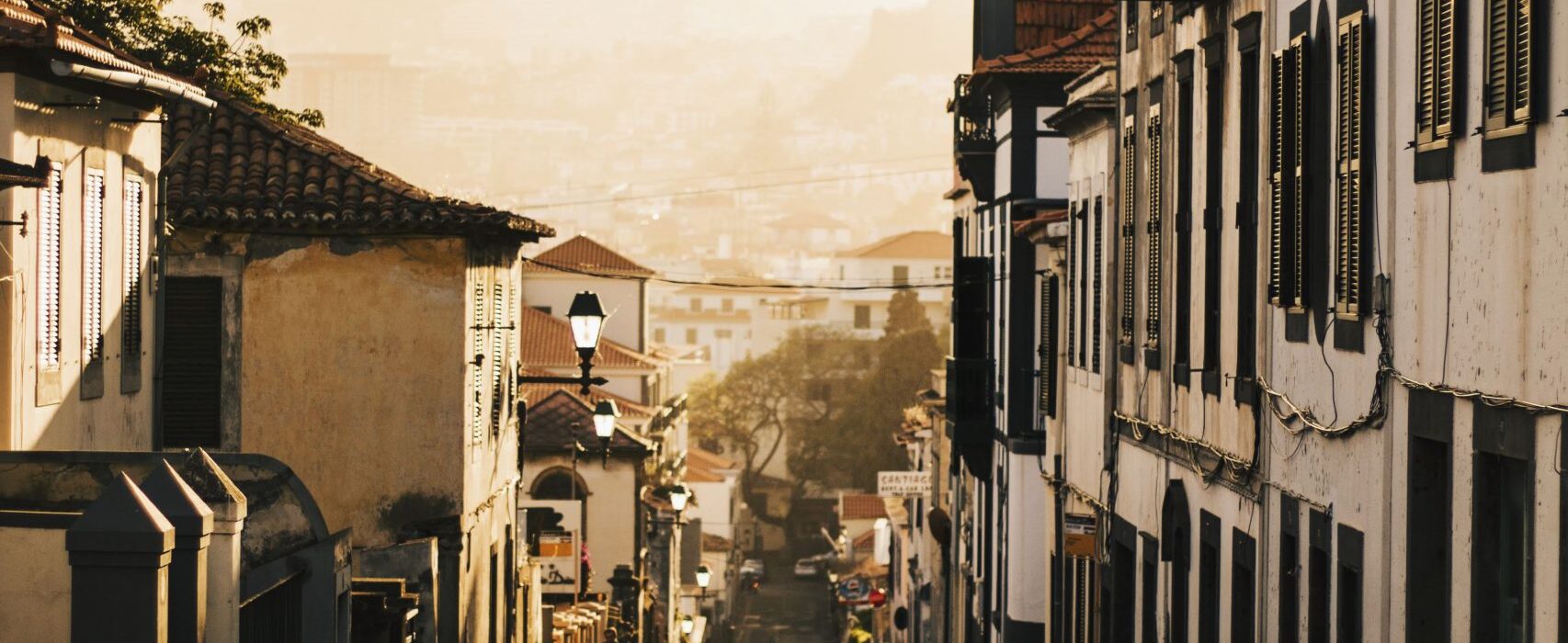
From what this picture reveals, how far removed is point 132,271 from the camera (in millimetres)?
17703

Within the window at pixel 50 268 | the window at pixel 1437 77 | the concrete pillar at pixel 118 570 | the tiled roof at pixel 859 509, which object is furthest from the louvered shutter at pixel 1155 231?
the tiled roof at pixel 859 509

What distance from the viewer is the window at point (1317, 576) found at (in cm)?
1402

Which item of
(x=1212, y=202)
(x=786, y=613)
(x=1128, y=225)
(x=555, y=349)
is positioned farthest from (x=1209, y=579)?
(x=786, y=613)

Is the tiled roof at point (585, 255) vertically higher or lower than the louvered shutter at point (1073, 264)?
higher

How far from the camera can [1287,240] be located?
1484 cm

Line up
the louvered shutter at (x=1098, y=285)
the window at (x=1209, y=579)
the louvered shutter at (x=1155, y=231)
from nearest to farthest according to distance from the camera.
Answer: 1. the window at (x=1209, y=579)
2. the louvered shutter at (x=1155, y=231)
3. the louvered shutter at (x=1098, y=285)

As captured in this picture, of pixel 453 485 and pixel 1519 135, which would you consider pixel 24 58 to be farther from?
pixel 453 485

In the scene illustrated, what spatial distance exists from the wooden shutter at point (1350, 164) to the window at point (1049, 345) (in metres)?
13.3

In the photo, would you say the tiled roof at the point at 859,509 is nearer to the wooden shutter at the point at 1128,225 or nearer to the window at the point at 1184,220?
the wooden shutter at the point at 1128,225

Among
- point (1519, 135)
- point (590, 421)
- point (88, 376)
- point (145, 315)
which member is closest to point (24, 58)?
point (88, 376)

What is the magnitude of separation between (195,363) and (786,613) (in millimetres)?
71412

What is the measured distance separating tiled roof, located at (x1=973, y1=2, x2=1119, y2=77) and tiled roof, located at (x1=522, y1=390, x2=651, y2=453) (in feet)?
64.4

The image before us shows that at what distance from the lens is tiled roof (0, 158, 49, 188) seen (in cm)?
1339

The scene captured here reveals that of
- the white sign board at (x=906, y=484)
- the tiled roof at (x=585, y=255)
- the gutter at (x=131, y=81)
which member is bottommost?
the white sign board at (x=906, y=484)
